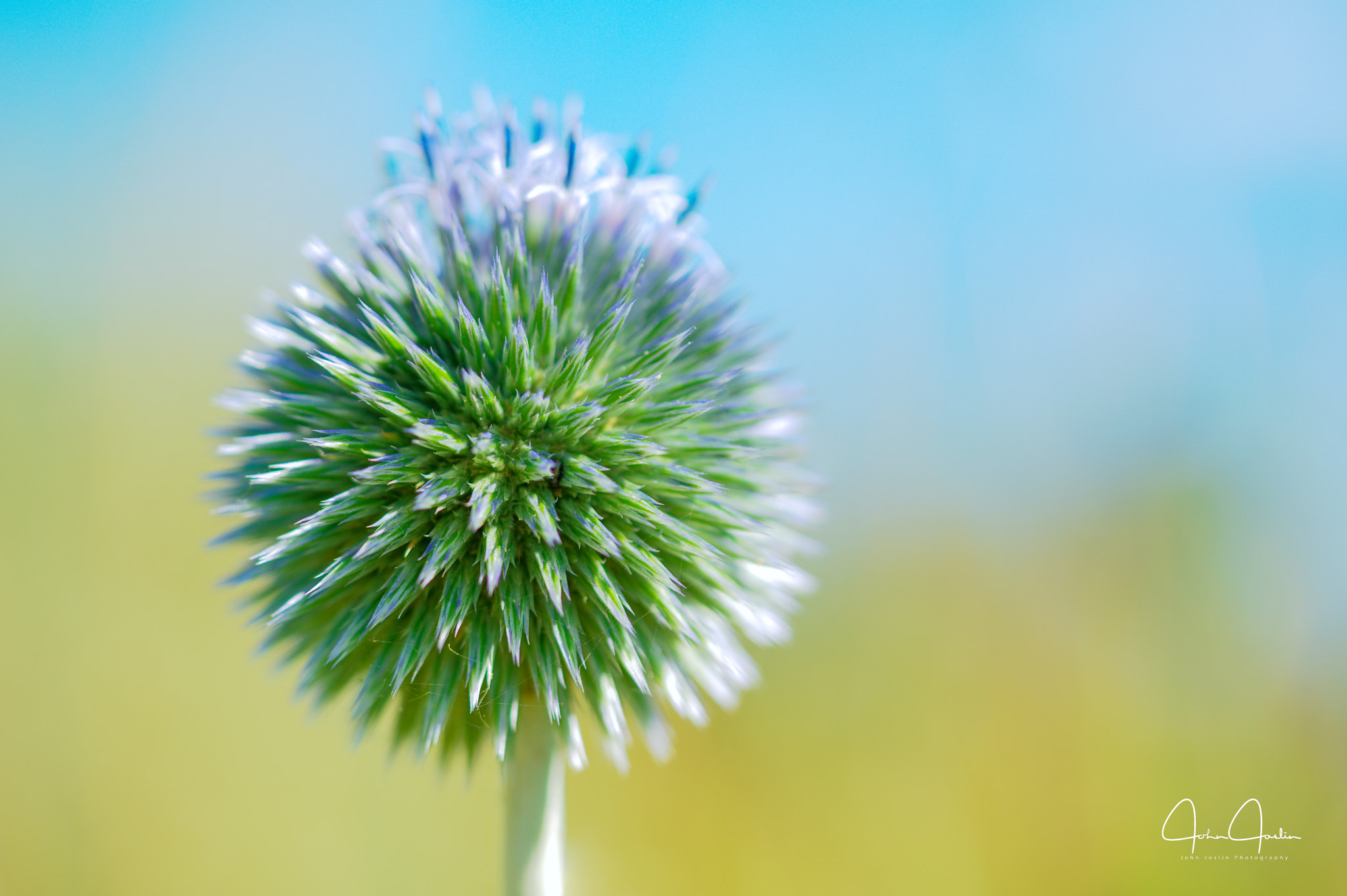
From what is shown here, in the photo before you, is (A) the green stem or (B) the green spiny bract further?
(A) the green stem

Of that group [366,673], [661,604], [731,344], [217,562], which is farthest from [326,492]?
[217,562]

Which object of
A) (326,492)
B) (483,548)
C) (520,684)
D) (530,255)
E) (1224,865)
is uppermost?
(530,255)

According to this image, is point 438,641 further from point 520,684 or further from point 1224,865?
point 1224,865

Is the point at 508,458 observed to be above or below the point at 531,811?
above

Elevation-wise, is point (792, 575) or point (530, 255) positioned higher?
point (530, 255)

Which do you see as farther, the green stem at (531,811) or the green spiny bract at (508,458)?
the green stem at (531,811)
